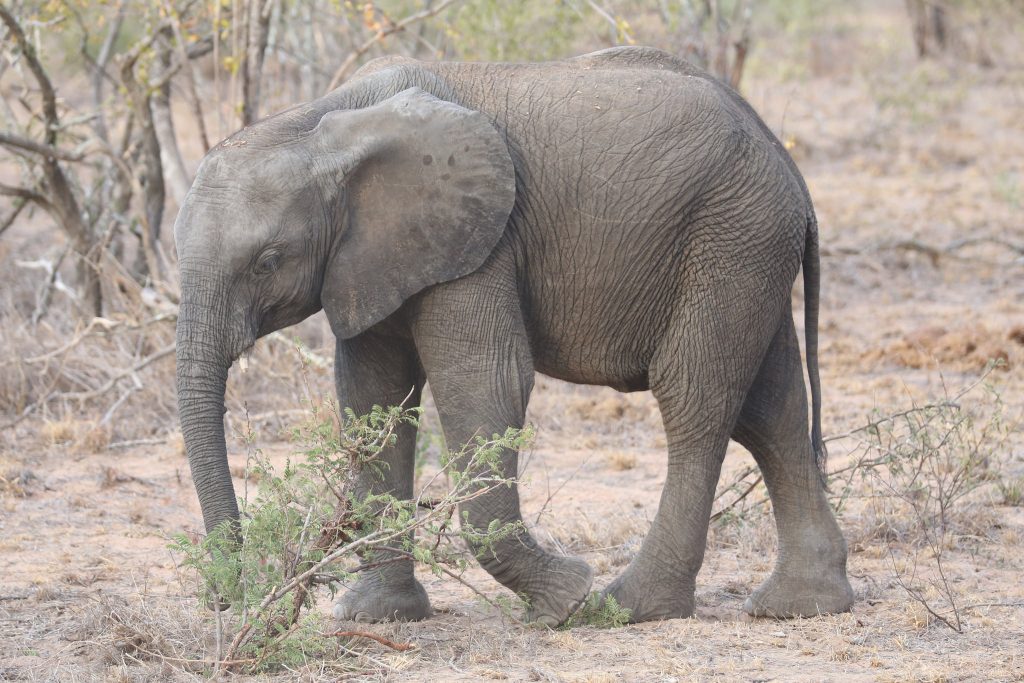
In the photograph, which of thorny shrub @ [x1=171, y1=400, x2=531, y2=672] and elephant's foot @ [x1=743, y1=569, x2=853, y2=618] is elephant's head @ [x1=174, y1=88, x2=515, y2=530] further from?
elephant's foot @ [x1=743, y1=569, x2=853, y2=618]

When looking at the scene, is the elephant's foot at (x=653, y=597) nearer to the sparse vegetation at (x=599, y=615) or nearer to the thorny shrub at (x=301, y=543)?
the sparse vegetation at (x=599, y=615)

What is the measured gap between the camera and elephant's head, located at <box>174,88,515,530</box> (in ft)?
14.1

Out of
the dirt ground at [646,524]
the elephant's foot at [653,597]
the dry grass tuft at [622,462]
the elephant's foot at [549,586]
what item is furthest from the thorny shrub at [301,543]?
the dry grass tuft at [622,462]

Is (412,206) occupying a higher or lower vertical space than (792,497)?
higher

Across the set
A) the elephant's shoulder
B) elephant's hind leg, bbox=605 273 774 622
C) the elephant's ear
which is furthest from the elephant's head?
elephant's hind leg, bbox=605 273 774 622

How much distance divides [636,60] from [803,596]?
6.80ft

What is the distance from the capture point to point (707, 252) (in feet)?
15.8

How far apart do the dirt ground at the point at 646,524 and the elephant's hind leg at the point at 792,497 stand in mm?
115

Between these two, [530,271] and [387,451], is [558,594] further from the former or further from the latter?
[530,271]

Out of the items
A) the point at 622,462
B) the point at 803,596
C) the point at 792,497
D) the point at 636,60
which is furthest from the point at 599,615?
the point at 622,462

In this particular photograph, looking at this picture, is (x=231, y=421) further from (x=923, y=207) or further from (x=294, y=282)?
(x=923, y=207)

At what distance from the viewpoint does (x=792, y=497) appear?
5.33 m

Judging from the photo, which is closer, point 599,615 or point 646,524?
point 599,615

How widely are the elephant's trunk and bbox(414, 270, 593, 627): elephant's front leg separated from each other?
731 millimetres
